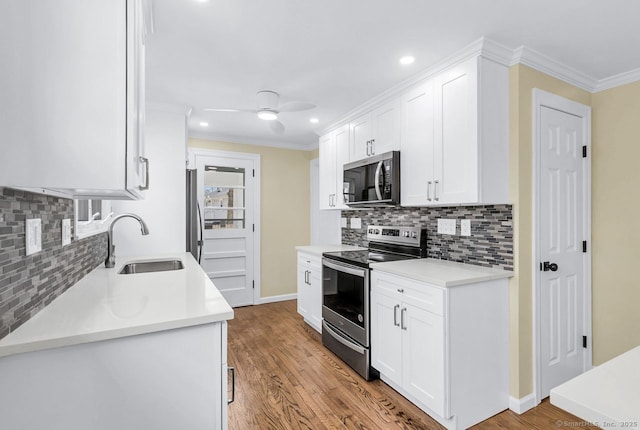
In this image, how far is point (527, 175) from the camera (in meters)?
2.11

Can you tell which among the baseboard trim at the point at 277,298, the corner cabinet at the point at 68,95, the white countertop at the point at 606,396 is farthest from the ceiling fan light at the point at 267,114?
the baseboard trim at the point at 277,298

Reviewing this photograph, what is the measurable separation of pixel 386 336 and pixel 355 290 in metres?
0.46

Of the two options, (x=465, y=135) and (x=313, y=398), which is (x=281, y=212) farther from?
(x=465, y=135)

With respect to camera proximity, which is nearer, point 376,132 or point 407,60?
point 407,60

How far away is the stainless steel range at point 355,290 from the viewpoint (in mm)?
2482

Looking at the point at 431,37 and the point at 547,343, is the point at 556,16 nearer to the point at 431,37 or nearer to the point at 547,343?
the point at 431,37

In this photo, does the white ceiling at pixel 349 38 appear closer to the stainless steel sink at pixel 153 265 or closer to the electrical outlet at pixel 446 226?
the electrical outlet at pixel 446 226

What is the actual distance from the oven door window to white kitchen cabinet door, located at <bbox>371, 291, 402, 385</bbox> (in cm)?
14

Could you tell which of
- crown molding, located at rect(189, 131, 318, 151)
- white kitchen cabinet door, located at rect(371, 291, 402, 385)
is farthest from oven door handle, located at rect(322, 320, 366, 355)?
crown molding, located at rect(189, 131, 318, 151)

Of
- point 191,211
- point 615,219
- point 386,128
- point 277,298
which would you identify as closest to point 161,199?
point 191,211

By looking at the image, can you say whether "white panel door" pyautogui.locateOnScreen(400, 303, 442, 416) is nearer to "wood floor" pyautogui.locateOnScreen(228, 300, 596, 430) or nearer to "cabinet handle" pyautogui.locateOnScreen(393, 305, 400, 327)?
"cabinet handle" pyautogui.locateOnScreen(393, 305, 400, 327)

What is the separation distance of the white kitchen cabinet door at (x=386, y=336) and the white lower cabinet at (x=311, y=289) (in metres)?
0.98

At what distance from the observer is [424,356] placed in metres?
1.98

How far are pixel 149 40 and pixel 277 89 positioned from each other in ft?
3.40
